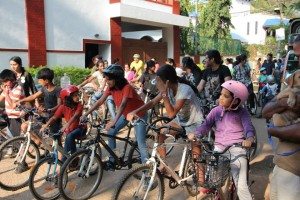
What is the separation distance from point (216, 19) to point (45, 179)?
27785 millimetres

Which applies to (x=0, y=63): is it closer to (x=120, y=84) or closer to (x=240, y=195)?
(x=120, y=84)

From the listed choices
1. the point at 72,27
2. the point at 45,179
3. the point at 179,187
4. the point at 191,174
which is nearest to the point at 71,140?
the point at 45,179

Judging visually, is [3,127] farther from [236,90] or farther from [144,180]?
[236,90]

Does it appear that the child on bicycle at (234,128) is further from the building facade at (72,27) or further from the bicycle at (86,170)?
the building facade at (72,27)

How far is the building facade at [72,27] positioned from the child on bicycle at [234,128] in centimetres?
915

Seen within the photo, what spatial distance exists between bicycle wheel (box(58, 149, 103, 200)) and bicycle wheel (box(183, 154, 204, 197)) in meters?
1.19

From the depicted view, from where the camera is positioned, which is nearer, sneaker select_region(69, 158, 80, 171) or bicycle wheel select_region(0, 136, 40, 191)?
sneaker select_region(69, 158, 80, 171)

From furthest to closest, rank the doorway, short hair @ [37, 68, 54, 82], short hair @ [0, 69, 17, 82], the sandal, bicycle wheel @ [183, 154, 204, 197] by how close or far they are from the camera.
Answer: the doorway → short hair @ [0, 69, 17, 82] → short hair @ [37, 68, 54, 82] → the sandal → bicycle wheel @ [183, 154, 204, 197]

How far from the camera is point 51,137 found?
4430 mm

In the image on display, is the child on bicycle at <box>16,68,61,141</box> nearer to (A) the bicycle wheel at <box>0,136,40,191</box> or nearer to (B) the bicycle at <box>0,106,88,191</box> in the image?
(B) the bicycle at <box>0,106,88,191</box>

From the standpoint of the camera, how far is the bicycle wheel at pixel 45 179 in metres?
3.88

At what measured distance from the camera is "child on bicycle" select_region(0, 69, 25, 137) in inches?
197

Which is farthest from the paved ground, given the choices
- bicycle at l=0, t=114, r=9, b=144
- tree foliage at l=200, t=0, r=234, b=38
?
tree foliage at l=200, t=0, r=234, b=38

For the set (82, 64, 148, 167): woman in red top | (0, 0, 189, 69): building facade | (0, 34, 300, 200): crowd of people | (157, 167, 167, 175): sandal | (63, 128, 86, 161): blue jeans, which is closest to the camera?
(0, 34, 300, 200): crowd of people
